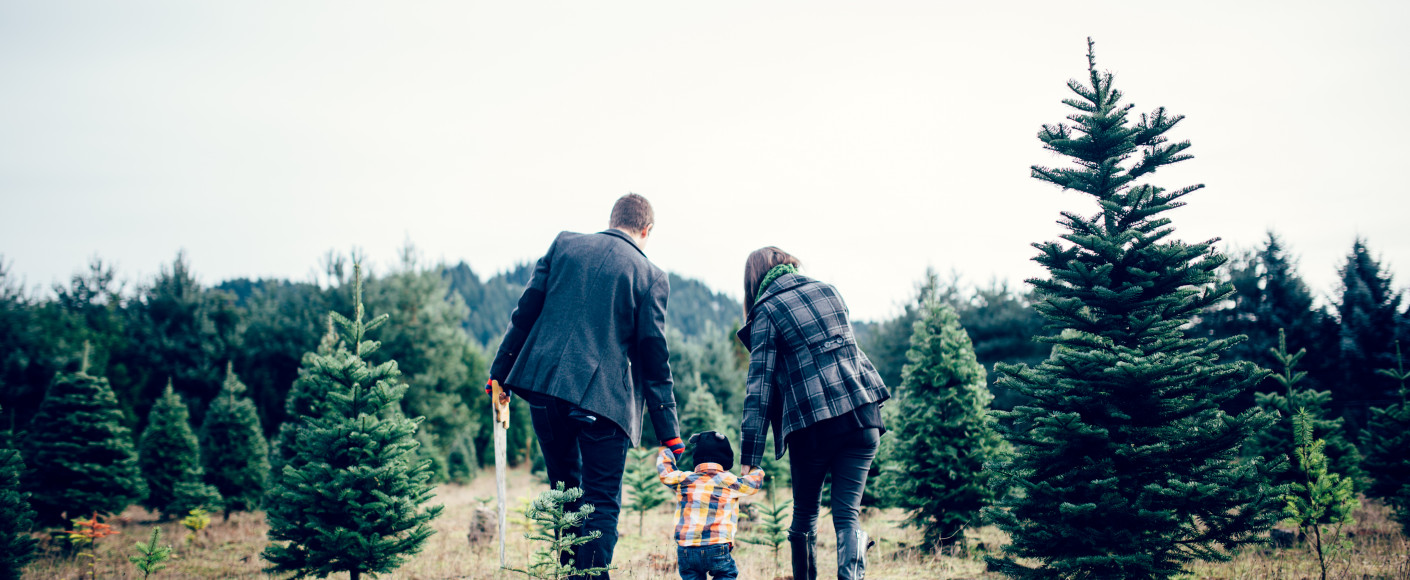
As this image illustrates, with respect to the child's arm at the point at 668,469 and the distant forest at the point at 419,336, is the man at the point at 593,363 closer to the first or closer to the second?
the child's arm at the point at 668,469

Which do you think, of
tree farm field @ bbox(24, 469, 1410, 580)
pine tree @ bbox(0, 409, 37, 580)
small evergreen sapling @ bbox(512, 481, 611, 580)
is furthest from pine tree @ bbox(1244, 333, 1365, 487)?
pine tree @ bbox(0, 409, 37, 580)

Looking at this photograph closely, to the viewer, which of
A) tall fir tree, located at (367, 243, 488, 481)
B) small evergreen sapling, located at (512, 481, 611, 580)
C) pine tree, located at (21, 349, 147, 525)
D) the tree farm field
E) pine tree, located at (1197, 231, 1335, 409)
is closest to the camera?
small evergreen sapling, located at (512, 481, 611, 580)

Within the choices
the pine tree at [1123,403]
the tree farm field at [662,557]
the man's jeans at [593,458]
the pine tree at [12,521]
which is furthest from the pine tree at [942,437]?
the pine tree at [12,521]

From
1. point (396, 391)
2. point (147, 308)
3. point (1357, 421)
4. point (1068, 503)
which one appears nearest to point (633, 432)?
point (1068, 503)

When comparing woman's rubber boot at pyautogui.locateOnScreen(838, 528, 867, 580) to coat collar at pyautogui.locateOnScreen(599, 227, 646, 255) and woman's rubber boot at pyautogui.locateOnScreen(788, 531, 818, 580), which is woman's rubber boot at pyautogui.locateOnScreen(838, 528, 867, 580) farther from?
coat collar at pyautogui.locateOnScreen(599, 227, 646, 255)

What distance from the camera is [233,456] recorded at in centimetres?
1243

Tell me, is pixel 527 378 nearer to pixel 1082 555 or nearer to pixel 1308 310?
pixel 1082 555

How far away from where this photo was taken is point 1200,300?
442cm

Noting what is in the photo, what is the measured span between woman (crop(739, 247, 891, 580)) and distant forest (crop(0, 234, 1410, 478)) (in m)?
13.0

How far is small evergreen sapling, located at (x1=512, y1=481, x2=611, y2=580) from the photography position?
9.06 feet

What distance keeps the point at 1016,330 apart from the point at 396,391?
72.1 ft

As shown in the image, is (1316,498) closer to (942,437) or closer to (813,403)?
(942,437)

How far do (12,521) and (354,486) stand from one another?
4118 millimetres

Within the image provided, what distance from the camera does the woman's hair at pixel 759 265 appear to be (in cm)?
394
